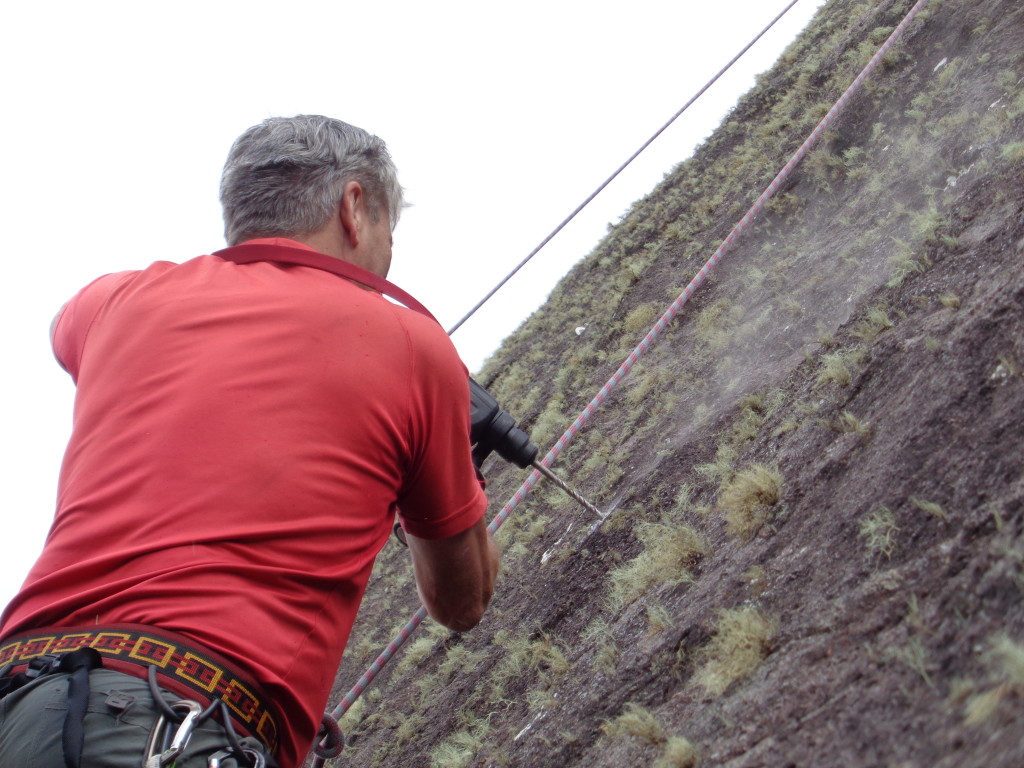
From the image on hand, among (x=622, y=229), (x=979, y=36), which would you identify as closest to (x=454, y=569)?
(x=979, y=36)

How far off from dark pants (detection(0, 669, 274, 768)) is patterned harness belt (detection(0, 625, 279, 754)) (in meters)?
0.03

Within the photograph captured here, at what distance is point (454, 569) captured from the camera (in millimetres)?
2432

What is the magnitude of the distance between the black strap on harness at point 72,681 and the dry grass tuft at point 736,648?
1848mm

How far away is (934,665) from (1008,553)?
0.35 meters

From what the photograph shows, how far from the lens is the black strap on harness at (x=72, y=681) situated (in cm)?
154

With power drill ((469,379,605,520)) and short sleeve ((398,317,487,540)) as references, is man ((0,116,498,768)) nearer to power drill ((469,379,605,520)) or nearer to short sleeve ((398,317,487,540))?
short sleeve ((398,317,487,540))

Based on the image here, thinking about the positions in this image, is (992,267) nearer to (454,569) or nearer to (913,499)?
(913,499)

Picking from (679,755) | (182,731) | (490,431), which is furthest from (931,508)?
(182,731)

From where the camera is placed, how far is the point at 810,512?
307 centimetres

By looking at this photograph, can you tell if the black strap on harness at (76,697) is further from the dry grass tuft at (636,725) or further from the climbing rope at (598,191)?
the climbing rope at (598,191)

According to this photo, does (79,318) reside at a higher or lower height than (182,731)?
higher

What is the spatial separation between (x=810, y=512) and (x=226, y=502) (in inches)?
87.1

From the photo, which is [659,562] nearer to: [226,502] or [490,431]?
[490,431]

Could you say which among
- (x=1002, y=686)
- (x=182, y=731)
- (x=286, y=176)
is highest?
(x=286, y=176)
